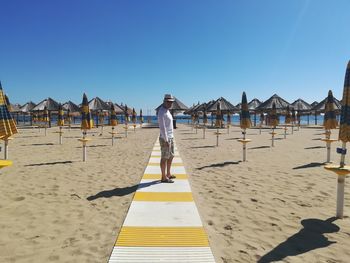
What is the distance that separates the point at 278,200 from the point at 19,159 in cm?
941

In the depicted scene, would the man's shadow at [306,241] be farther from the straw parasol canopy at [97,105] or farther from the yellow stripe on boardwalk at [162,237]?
the straw parasol canopy at [97,105]

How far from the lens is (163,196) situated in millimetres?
5508

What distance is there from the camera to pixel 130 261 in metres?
3.06

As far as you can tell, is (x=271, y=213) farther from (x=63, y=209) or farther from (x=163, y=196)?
(x=63, y=209)

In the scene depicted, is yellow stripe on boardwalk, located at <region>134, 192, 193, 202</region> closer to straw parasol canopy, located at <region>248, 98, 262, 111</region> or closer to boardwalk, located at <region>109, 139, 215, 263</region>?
boardwalk, located at <region>109, 139, 215, 263</region>

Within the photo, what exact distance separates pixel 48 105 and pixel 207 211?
94.4 ft

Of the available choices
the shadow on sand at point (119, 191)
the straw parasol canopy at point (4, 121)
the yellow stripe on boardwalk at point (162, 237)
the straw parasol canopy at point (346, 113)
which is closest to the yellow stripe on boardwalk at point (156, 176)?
the shadow on sand at point (119, 191)

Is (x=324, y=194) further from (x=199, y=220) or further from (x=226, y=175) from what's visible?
(x=199, y=220)

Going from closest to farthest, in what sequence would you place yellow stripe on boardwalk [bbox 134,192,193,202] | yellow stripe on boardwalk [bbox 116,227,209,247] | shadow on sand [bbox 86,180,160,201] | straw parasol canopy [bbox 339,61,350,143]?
yellow stripe on boardwalk [bbox 116,227,209,247] → straw parasol canopy [bbox 339,61,350,143] → yellow stripe on boardwalk [bbox 134,192,193,202] → shadow on sand [bbox 86,180,160,201]

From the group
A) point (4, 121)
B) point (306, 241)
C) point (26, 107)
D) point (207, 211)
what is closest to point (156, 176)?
point (207, 211)

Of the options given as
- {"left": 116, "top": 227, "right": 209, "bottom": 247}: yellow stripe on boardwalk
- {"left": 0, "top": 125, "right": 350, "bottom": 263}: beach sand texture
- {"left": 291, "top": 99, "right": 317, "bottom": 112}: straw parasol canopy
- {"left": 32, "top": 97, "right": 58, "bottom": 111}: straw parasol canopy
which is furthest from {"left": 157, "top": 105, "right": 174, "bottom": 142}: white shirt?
{"left": 291, "top": 99, "right": 317, "bottom": 112}: straw parasol canopy

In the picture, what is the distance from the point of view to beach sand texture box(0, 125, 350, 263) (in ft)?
11.1

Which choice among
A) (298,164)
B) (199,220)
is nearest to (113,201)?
(199,220)

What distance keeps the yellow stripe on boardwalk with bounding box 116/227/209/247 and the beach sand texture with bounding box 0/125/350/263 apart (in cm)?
17
